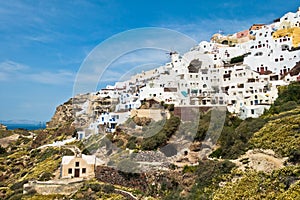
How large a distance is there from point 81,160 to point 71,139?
17103 mm

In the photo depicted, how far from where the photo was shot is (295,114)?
2061cm

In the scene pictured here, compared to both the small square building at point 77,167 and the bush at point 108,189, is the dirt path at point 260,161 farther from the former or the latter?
the small square building at point 77,167

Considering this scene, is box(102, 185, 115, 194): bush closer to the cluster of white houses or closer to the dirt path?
the dirt path

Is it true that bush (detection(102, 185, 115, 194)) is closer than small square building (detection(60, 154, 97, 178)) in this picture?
Yes

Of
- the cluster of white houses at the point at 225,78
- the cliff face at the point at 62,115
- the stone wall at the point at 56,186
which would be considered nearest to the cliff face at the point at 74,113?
the cliff face at the point at 62,115

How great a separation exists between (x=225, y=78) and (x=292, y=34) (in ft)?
37.7

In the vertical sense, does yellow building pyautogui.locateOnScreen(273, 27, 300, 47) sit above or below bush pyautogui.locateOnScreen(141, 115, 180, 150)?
above

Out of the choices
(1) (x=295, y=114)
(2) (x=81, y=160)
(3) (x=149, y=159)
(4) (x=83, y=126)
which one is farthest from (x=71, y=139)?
(1) (x=295, y=114)

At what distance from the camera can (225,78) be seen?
39.8 metres

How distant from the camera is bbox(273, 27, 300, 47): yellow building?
40.7m

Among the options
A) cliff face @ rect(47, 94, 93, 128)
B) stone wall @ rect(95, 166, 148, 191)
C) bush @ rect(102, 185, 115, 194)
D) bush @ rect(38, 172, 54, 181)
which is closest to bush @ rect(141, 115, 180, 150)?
stone wall @ rect(95, 166, 148, 191)

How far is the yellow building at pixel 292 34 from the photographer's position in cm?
4073

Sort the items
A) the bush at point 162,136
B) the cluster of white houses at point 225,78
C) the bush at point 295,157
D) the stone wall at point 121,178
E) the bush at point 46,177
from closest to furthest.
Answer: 1. the bush at point 295,157
2. the stone wall at point 121,178
3. the bush at point 162,136
4. the bush at point 46,177
5. the cluster of white houses at point 225,78

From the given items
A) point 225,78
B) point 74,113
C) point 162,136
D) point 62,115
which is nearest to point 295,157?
point 162,136
